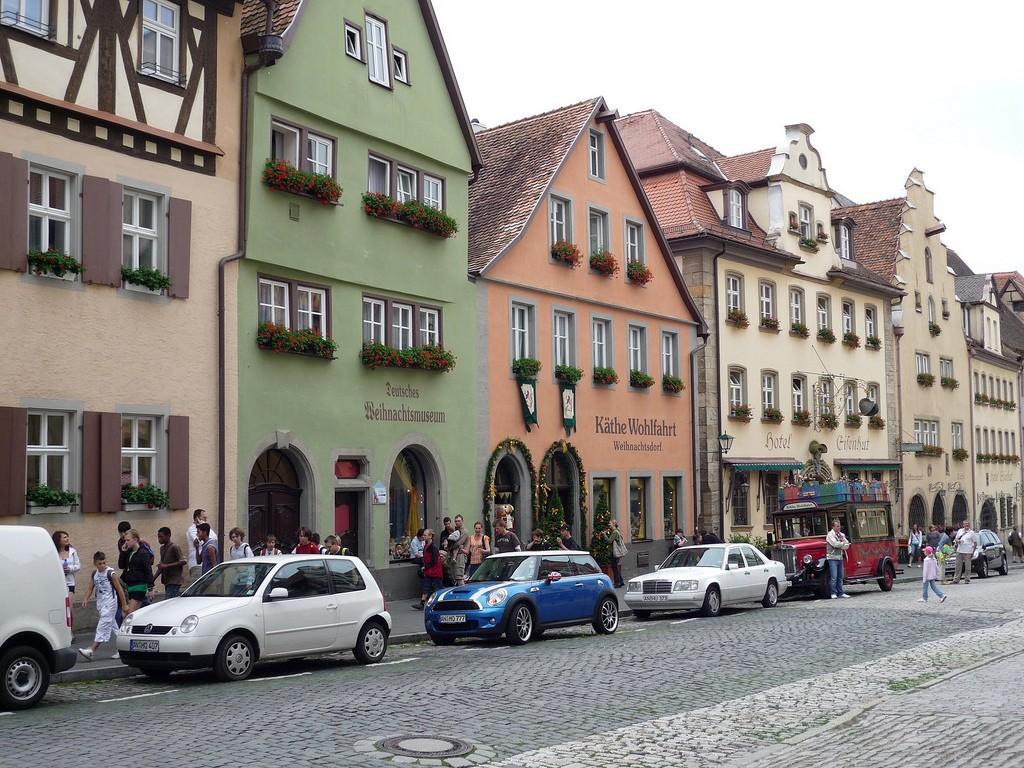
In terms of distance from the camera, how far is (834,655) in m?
16.7

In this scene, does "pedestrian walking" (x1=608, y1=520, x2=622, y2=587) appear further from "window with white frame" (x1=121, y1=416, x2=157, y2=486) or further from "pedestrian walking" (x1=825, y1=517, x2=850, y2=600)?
"window with white frame" (x1=121, y1=416, x2=157, y2=486)

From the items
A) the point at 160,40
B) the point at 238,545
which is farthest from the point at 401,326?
the point at 160,40

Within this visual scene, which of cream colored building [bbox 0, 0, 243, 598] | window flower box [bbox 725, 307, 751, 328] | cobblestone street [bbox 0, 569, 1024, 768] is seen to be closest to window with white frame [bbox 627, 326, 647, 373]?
window flower box [bbox 725, 307, 751, 328]

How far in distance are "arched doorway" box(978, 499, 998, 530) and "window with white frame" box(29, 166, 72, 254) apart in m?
48.2

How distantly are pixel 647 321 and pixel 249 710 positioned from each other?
2422 cm

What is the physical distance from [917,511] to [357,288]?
32.8m

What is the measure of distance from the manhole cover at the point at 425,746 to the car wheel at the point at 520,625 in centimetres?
823

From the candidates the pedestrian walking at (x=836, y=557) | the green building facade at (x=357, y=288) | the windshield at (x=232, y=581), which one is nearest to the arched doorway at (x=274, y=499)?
the green building facade at (x=357, y=288)

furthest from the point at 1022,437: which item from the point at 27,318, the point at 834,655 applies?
the point at 27,318

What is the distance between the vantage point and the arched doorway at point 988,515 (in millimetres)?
58281

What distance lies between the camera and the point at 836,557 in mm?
28594

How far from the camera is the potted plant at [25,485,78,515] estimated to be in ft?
60.8

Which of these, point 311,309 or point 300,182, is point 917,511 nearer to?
point 311,309

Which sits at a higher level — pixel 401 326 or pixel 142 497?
pixel 401 326
